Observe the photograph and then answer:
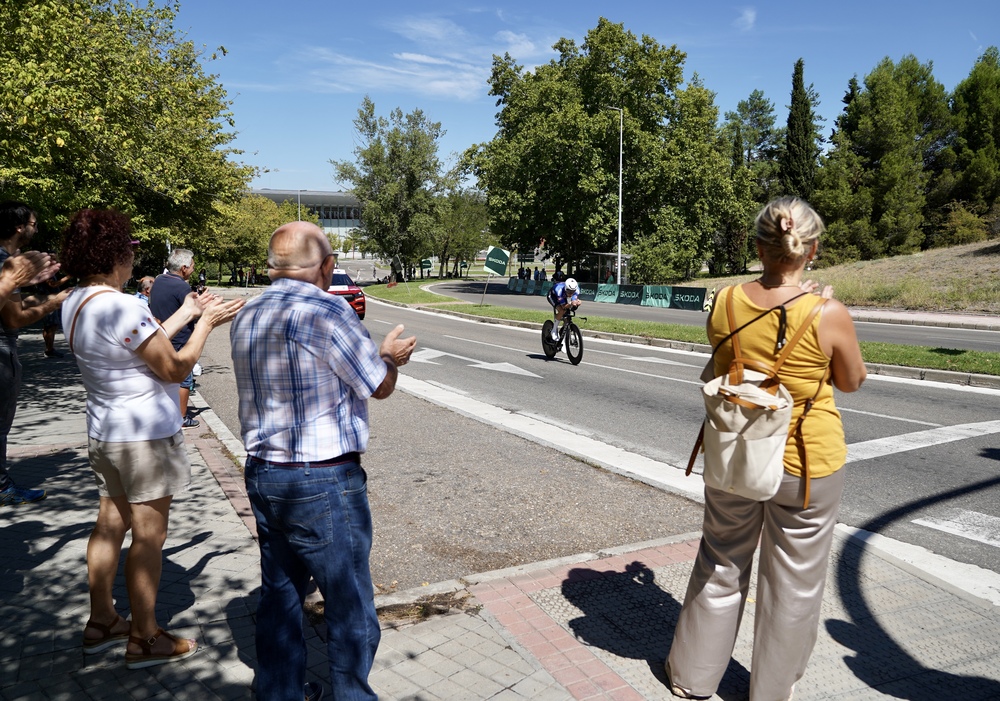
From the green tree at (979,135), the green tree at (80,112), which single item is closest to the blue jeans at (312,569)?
the green tree at (80,112)

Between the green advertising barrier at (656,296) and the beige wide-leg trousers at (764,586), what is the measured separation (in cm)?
3180

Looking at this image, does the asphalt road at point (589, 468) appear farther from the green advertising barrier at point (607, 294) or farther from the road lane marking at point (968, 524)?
the green advertising barrier at point (607, 294)

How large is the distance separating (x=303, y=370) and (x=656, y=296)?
33451mm

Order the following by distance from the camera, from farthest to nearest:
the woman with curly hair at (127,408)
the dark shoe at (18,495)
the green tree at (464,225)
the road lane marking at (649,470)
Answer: the green tree at (464,225) → the dark shoe at (18,495) → the road lane marking at (649,470) → the woman with curly hair at (127,408)

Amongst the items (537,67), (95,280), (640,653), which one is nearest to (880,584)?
(640,653)

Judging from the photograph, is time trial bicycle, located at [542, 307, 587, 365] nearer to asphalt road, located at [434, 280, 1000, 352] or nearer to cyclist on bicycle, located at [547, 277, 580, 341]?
cyclist on bicycle, located at [547, 277, 580, 341]

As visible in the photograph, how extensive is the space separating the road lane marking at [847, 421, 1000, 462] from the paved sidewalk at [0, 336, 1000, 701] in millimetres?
2923

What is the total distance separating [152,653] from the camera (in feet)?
11.4

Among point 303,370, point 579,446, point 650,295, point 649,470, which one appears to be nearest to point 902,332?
point 650,295

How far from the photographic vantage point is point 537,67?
5172 cm

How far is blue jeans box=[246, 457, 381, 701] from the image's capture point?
267 cm

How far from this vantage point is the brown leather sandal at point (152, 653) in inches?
136

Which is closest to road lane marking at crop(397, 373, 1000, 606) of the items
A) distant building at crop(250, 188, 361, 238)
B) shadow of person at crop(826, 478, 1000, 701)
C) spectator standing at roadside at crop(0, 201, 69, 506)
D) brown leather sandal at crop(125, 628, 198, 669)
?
shadow of person at crop(826, 478, 1000, 701)

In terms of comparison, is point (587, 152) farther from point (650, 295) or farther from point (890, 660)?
point (890, 660)
